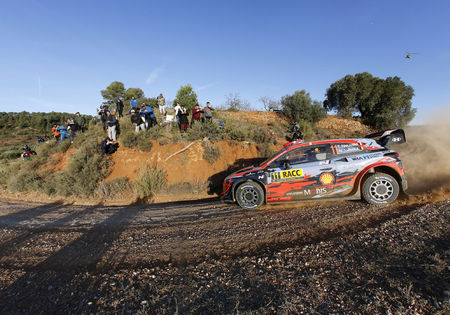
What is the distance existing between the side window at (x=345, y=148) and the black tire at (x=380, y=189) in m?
0.75


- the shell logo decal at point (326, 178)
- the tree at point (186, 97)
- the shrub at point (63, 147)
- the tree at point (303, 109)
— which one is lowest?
the shell logo decal at point (326, 178)

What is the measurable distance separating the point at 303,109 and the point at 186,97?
11538 mm

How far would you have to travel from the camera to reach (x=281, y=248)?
2.98m

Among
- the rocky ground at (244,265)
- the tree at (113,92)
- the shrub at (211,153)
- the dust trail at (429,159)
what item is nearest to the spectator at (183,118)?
the shrub at (211,153)

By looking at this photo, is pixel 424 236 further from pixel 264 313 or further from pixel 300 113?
pixel 300 113

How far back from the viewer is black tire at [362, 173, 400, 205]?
15.6 feet

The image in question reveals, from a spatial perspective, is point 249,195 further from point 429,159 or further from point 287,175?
point 429,159

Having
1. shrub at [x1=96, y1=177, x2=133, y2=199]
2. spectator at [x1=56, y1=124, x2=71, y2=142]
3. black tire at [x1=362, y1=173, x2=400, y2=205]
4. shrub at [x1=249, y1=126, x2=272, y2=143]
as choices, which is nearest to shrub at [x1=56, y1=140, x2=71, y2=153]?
spectator at [x1=56, y1=124, x2=71, y2=142]

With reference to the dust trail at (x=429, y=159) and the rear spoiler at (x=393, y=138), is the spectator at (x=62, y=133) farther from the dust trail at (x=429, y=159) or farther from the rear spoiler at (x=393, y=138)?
the dust trail at (x=429, y=159)

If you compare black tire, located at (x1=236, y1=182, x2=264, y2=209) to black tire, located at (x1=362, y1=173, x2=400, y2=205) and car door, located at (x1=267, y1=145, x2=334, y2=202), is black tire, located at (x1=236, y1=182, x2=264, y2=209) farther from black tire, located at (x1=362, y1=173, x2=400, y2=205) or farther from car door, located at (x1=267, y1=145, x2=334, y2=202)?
black tire, located at (x1=362, y1=173, x2=400, y2=205)

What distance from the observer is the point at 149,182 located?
869 centimetres

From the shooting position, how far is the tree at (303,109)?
63.4 feet

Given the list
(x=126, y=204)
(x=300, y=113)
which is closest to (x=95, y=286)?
(x=126, y=204)

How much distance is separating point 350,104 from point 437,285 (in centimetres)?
2514
